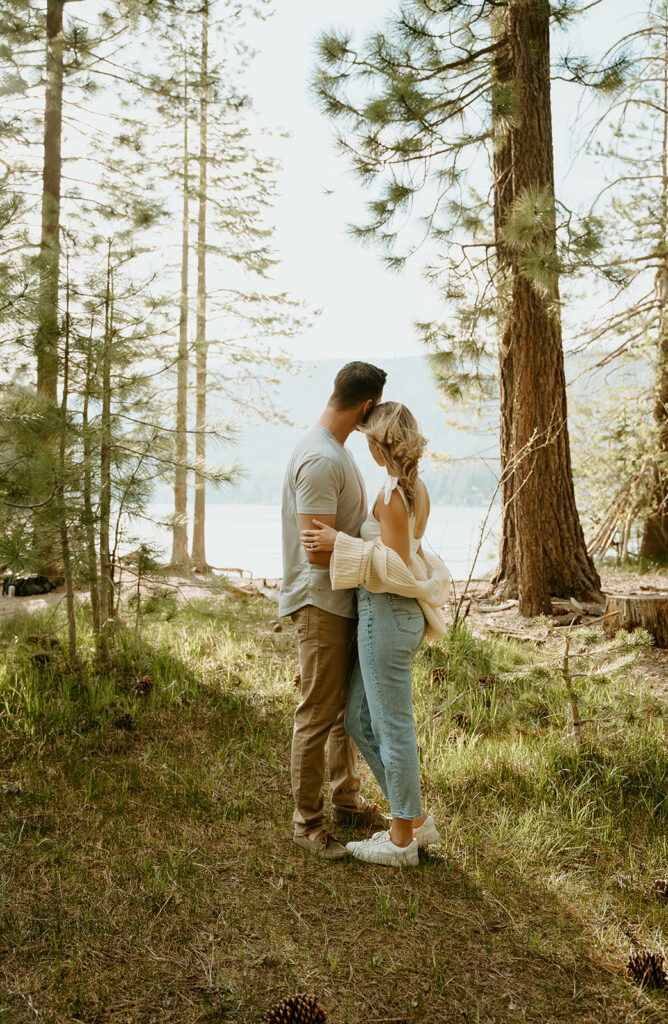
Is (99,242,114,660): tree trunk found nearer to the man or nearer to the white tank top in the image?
the man

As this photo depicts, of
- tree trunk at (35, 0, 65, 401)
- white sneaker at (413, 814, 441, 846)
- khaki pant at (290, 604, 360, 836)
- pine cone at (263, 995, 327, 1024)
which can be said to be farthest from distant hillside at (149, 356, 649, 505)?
pine cone at (263, 995, 327, 1024)

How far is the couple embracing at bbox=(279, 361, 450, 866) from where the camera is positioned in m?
2.52

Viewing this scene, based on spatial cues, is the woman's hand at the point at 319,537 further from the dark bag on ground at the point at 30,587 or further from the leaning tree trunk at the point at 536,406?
the dark bag on ground at the point at 30,587

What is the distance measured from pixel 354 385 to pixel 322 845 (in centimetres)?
177

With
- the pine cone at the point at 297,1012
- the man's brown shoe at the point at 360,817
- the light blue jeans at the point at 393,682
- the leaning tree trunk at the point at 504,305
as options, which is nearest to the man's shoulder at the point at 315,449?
the light blue jeans at the point at 393,682

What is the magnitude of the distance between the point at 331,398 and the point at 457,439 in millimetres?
146045

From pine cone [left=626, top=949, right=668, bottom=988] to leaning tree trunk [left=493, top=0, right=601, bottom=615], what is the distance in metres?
3.78

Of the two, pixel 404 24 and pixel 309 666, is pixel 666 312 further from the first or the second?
pixel 309 666

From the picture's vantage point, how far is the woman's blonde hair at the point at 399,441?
8.23 feet

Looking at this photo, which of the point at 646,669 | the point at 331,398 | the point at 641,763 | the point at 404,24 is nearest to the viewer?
the point at 331,398

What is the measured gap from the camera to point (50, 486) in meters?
3.70

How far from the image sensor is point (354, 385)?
2.63 metres

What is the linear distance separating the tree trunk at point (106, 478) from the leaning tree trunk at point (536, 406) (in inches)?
130

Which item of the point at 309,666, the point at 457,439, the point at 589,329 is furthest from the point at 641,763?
the point at 457,439
